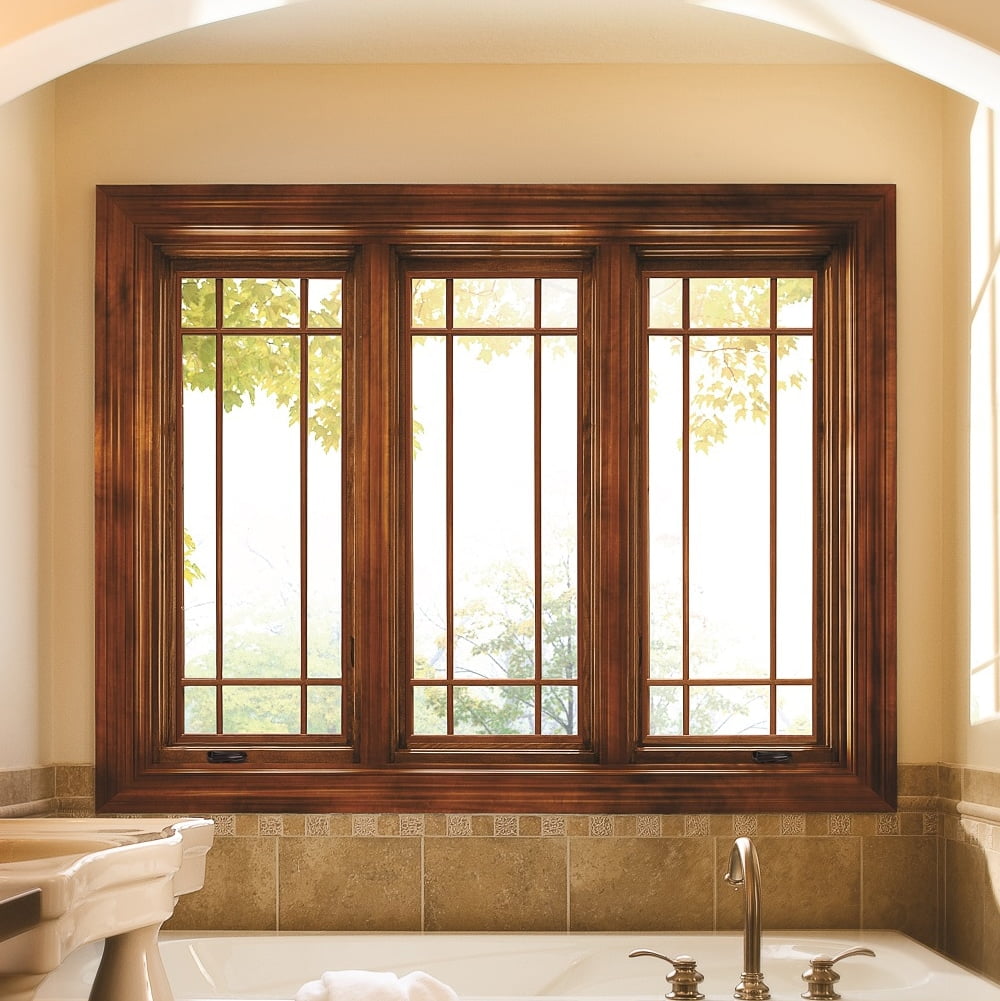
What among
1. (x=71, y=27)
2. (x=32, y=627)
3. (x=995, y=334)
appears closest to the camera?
(x=71, y=27)

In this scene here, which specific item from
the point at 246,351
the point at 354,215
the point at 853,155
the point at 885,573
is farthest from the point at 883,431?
the point at 246,351

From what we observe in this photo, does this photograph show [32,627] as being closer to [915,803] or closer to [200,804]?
[200,804]

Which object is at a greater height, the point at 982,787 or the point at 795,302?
the point at 795,302

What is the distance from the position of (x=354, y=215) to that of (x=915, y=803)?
2030 millimetres

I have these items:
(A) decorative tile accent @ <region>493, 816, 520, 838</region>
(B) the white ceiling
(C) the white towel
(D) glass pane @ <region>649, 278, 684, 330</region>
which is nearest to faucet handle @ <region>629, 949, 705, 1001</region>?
(C) the white towel

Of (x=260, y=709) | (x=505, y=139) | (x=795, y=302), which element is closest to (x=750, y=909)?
(x=260, y=709)

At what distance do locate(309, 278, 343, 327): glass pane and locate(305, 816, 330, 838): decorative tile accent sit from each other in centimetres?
126

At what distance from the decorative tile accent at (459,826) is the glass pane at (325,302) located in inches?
51.0

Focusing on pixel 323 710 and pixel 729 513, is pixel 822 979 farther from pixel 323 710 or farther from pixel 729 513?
pixel 323 710

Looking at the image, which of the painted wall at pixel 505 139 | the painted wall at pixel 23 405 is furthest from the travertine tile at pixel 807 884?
the painted wall at pixel 23 405

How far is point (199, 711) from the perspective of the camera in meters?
3.18

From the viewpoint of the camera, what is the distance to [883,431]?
309 centimetres

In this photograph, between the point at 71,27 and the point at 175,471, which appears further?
the point at 175,471

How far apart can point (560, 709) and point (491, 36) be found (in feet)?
5.53
